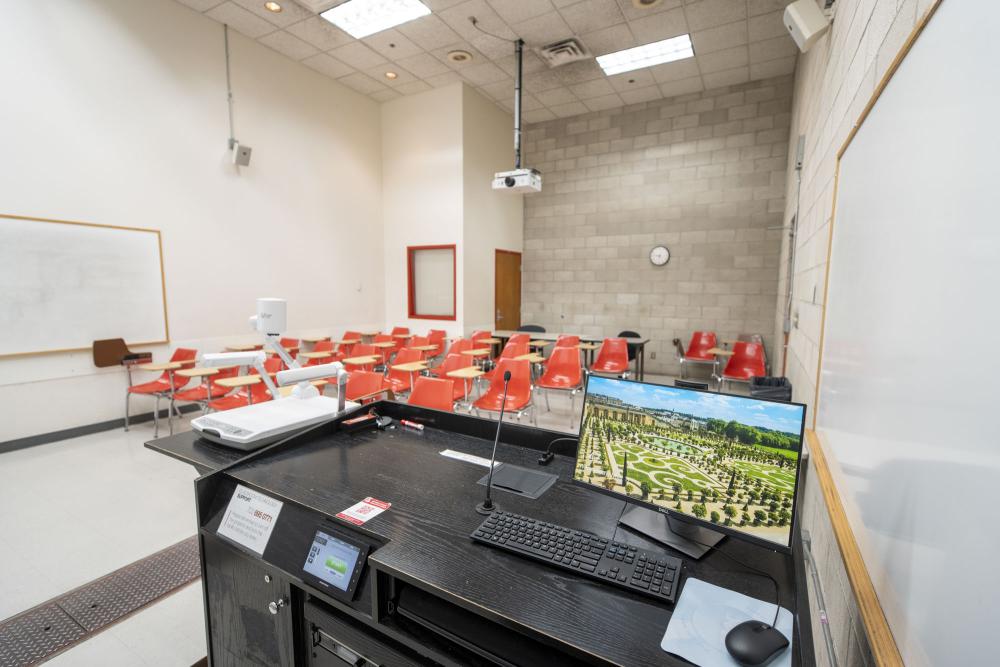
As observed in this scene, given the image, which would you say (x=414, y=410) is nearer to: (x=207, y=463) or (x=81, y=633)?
(x=207, y=463)

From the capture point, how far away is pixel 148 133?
448cm

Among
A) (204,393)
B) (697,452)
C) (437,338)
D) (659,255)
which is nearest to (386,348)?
(437,338)

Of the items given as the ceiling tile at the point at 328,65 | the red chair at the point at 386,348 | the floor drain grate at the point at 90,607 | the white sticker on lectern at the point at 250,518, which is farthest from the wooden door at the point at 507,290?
the white sticker on lectern at the point at 250,518

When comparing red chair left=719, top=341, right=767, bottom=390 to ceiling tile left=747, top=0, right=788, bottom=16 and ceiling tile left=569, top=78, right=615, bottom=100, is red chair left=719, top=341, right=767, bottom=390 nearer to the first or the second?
ceiling tile left=747, top=0, right=788, bottom=16

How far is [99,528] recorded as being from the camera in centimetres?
262

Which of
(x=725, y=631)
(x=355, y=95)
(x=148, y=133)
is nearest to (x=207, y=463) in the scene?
(x=725, y=631)

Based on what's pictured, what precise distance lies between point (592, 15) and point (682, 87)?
7.92 ft

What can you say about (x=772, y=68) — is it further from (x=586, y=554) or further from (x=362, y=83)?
(x=586, y=554)

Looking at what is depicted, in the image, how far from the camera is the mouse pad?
0.76m

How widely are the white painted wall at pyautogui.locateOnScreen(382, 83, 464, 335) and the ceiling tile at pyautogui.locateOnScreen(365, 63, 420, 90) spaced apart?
41 centimetres

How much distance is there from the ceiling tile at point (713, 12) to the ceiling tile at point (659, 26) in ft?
0.29

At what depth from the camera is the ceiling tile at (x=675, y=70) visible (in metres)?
5.65

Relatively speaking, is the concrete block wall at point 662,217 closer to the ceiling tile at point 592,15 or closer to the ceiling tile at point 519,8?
the ceiling tile at point 592,15

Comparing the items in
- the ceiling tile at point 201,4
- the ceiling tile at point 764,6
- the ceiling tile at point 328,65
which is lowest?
the ceiling tile at point 764,6
